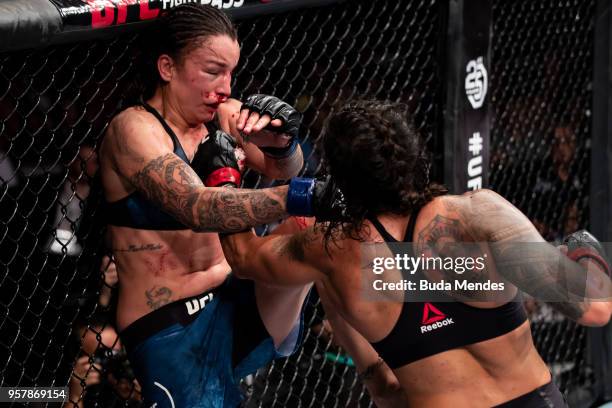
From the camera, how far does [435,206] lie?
2186 millimetres

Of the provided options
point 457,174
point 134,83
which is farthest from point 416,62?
point 134,83

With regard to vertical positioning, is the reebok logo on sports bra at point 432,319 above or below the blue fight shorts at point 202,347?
above

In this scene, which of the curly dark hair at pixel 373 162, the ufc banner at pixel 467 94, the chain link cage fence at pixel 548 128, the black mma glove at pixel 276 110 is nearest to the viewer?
the curly dark hair at pixel 373 162

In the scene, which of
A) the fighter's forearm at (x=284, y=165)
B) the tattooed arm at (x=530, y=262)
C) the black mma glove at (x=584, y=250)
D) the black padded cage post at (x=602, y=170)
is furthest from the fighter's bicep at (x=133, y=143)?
the black padded cage post at (x=602, y=170)

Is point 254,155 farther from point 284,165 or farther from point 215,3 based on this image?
point 215,3

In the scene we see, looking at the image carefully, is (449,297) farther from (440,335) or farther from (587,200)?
(587,200)

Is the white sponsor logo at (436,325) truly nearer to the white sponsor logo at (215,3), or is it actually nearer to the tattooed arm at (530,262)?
the tattooed arm at (530,262)

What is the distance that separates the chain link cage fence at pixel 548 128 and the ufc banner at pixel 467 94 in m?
0.41

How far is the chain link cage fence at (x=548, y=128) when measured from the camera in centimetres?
408

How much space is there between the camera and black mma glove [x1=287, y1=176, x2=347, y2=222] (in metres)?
2.17

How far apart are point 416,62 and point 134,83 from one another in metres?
1.15

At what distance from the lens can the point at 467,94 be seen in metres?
3.51

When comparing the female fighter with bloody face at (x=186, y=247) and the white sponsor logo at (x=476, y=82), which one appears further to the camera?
the white sponsor logo at (x=476, y=82)

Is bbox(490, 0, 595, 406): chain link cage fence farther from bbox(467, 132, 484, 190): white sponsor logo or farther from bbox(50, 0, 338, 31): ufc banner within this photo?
bbox(50, 0, 338, 31): ufc banner
